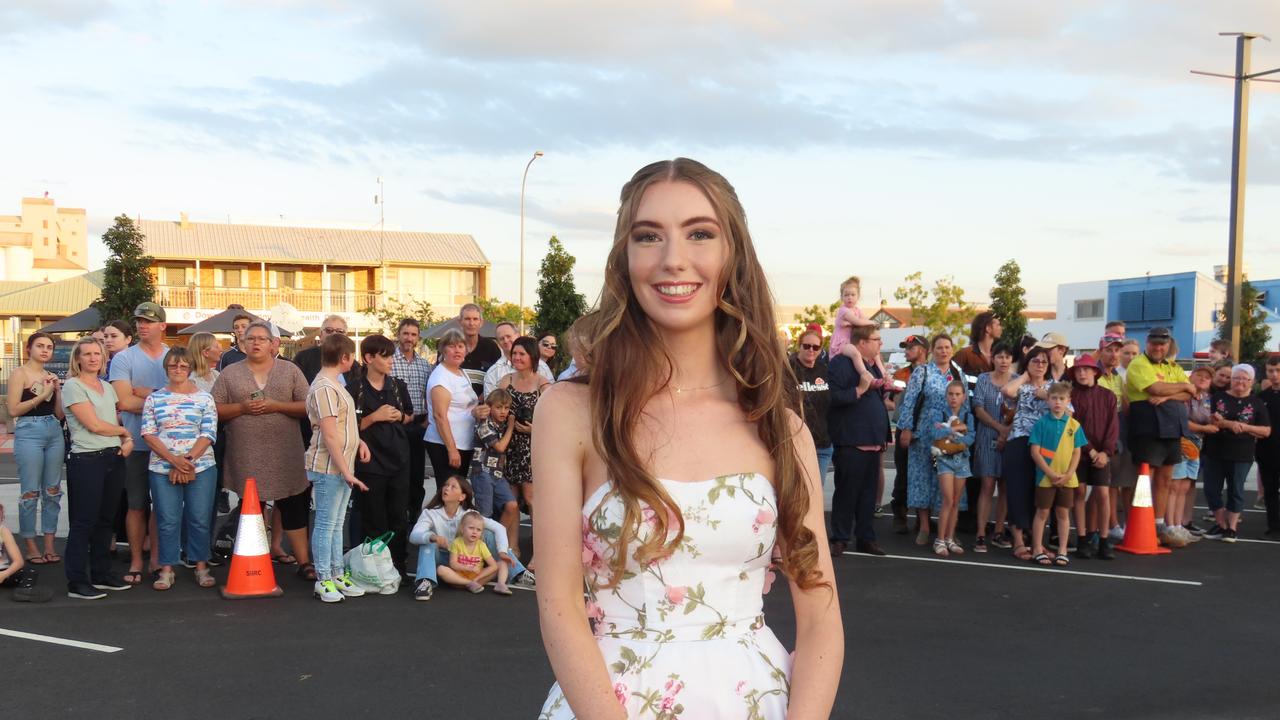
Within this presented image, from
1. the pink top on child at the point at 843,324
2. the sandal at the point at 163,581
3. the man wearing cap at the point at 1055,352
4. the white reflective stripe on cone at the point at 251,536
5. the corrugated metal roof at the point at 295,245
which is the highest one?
the corrugated metal roof at the point at 295,245

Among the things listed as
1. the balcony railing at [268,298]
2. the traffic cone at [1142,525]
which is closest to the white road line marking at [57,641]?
the traffic cone at [1142,525]

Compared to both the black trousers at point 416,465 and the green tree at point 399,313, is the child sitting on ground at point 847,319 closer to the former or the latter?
the black trousers at point 416,465

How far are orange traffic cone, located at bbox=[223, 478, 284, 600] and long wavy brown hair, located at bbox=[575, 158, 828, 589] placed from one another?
19.6 feet

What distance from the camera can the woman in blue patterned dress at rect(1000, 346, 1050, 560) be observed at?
9.05 metres

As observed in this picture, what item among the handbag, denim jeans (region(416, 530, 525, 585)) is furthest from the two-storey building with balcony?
the handbag

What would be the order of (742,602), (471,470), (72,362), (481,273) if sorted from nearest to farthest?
(742,602)
(72,362)
(471,470)
(481,273)

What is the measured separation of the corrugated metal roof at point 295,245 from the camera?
4606 cm

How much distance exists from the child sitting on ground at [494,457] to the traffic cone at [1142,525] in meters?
5.74

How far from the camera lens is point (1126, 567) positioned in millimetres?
8664

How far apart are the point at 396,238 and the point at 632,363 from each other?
4983cm

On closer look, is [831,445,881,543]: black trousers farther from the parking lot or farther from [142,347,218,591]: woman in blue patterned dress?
[142,347,218,591]: woman in blue patterned dress

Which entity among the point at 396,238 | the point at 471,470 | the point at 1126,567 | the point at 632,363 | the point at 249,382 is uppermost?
the point at 396,238

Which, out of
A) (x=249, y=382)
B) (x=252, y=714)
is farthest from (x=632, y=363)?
(x=249, y=382)

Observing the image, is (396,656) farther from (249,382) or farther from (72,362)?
(72,362)
